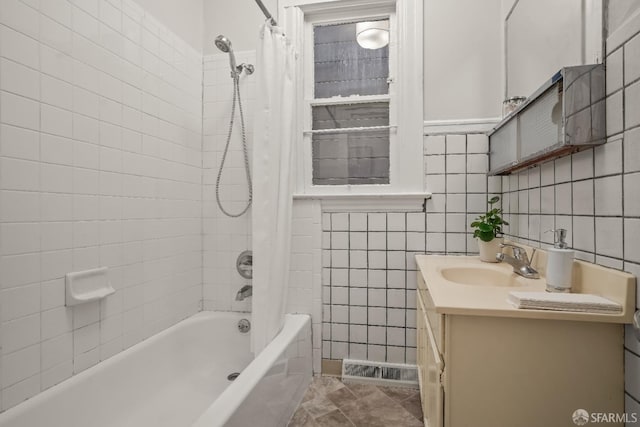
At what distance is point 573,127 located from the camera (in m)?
0.93

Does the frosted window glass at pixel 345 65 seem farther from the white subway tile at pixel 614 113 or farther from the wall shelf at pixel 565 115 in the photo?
the white subway tile at pixel 614 113

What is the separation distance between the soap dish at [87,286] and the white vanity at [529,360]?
1315 millimetres

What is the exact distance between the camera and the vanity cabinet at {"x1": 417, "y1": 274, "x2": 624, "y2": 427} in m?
0.84

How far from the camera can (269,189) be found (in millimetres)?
1662

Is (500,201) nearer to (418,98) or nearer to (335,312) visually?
(418,98)

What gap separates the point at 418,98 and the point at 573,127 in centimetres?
103

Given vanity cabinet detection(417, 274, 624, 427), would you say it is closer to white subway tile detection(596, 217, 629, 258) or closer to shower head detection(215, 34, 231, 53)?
white subway tile detection(596, 217, 629, 258)

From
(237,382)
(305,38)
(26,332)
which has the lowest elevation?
(237,382)

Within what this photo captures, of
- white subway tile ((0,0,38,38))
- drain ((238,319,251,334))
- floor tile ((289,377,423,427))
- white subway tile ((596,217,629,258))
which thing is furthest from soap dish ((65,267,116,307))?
white subway tile ((596,217,629,258))

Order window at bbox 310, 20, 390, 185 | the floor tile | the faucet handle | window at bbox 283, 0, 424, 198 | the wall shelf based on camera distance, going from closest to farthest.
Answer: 1. the wall shelf
2. the faucet handle
3. the floor tile
4. window at bbox 283, 0, 424, 198
5. window at bbox 310, 20, 390, 185

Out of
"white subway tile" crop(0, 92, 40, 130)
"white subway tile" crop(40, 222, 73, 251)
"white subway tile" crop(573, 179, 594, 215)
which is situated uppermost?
"white subway tile" crop(0, 92, 40, 130)

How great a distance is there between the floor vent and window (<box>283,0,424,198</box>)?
999 millimetres

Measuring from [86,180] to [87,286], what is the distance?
16.9 inches

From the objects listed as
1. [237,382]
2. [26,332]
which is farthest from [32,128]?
[237,382]
